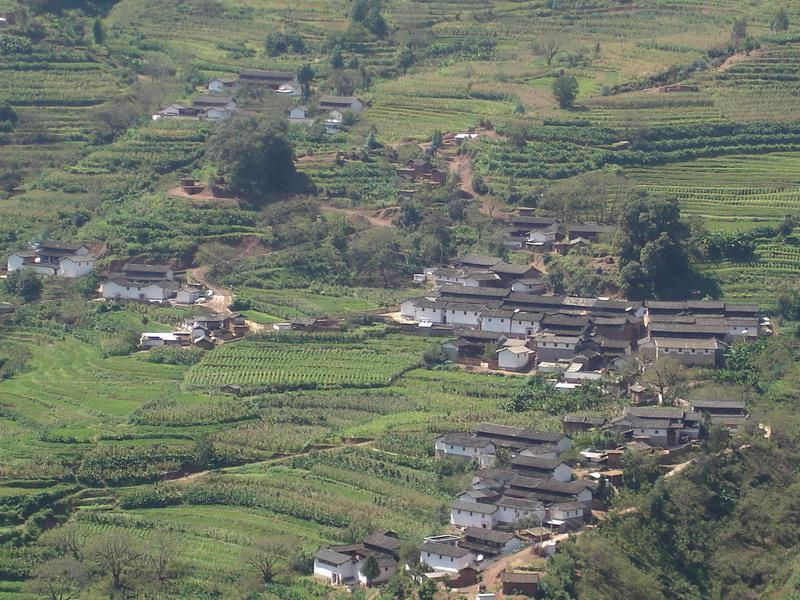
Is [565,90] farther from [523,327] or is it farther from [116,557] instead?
[116,557]

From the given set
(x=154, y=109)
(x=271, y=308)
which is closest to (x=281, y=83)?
(x=154, y=109)

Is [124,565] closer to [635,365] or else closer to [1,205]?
[635,365]

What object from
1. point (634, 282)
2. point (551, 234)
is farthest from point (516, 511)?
point (551, 234)

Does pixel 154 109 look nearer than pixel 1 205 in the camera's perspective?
No

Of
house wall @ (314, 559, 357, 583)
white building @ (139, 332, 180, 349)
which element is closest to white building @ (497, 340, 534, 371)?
white building @ (139, 332, 180, 349)

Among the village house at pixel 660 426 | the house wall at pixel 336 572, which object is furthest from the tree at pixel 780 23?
the house wall at pixel 336 572

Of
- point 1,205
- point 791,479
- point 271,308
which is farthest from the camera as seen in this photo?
point 1,205

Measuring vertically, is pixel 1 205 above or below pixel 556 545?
above
